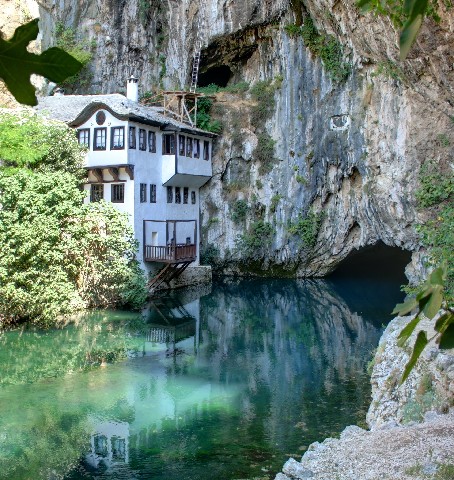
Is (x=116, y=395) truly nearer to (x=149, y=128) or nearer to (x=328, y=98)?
(x=149, y=128)

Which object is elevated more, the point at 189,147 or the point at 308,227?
the point at 189,147

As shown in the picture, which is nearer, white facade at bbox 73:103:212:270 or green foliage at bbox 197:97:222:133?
white facade at bbox 73:103:212:270

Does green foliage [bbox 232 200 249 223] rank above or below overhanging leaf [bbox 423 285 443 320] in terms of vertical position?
above

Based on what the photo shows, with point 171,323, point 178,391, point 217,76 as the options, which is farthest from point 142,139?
point 178,391

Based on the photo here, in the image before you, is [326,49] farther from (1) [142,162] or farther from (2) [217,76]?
(1) [142,162]

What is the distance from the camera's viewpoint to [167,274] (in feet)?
106

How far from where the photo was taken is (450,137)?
25375 mm

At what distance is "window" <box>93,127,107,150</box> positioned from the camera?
101 feet

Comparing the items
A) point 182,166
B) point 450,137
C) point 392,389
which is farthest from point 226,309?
point 392,389

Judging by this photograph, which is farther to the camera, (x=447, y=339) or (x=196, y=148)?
(x=196, y=148)

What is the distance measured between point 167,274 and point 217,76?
15430mm

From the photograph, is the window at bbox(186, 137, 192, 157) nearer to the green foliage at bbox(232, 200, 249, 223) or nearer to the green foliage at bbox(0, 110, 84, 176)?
the green foliage at bbox(232, 200, 249, 223)

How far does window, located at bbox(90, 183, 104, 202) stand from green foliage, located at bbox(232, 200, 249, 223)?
8.85 metres

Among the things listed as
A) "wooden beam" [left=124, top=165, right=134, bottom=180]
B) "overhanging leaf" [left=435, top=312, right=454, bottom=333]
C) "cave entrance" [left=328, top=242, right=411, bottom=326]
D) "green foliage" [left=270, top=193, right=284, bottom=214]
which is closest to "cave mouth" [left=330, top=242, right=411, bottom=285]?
"cave entrance" [left=328, top=242, right=411, bottom=326]
